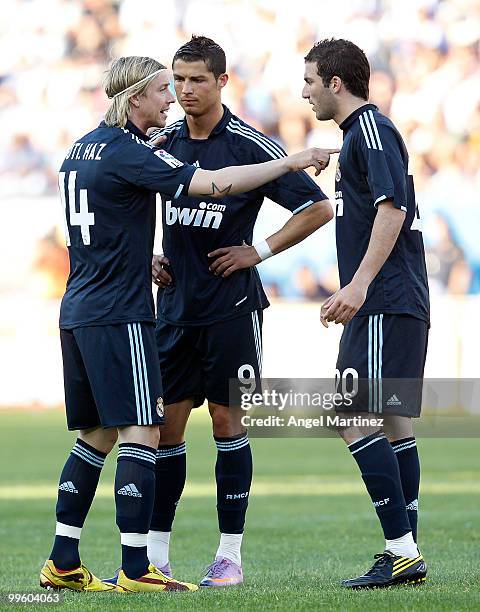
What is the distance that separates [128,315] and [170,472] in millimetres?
1074

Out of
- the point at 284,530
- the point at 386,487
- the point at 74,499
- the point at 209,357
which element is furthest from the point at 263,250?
the point at 284,530

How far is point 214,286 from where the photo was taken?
5.54 metres

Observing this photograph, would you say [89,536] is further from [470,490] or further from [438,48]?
[438,48]

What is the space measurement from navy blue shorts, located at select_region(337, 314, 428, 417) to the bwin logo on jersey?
0.92 meters

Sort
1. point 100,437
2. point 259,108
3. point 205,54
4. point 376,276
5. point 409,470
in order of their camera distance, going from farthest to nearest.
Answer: point 259,108 < point 205,54 < point 409,470 < point 100,437 < point 376,276

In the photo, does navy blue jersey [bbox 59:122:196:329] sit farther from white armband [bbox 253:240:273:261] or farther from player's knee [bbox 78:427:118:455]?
white armband [bbox 253:240:273:261]

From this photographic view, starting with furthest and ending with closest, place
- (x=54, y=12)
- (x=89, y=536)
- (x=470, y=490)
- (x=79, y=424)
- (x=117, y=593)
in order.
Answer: (x=54, y=12), (x=470, y=490), (x=89, y=536), (x=79, y=424), (x=117, y=593)

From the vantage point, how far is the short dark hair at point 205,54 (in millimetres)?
5434

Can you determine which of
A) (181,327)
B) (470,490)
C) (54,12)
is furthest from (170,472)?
(54,12)

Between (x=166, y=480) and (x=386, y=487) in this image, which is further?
(x=166, y=480)

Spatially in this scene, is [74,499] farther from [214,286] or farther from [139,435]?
[214,286]

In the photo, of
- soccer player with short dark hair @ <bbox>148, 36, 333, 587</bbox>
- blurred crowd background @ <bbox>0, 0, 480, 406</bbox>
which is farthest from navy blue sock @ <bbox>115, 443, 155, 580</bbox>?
blurred crowd background @ <bbox>0, 0, 480, 406</bbox>

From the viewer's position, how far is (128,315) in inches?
192

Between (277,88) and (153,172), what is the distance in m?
18.5
